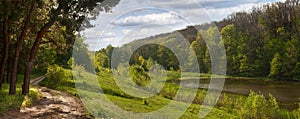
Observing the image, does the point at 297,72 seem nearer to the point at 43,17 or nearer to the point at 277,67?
the point at 277,67

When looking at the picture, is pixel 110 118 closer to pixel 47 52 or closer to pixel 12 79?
pixel 12 79

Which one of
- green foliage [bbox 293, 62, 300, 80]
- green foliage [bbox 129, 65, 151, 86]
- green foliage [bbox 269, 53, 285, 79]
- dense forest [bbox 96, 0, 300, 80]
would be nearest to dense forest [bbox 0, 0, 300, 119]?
green foliage [bbox 129, 65, 151, 86]

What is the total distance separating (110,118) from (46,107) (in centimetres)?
415

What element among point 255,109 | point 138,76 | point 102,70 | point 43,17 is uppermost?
point 43,17

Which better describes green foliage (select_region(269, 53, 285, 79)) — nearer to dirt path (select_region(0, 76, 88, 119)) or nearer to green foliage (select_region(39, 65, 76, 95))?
green foliage (select_region(39, 65, 76, 95))

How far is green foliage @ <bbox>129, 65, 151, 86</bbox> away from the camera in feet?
46.2

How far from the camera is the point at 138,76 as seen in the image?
46.8 ft

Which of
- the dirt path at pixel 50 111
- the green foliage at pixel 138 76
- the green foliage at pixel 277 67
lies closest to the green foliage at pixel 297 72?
the green foliage at pixel 277 67

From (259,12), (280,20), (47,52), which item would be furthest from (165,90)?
(259,12)

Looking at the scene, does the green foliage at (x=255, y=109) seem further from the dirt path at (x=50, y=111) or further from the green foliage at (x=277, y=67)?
the green foliage at (x=277, y=67)

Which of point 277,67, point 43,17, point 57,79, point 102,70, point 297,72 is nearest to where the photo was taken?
point 102,70

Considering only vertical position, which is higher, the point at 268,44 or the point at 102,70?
the point at 268,44

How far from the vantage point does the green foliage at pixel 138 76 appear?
14095mm

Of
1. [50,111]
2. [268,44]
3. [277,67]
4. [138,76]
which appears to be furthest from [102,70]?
[268,44]
